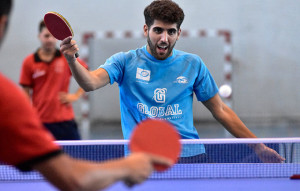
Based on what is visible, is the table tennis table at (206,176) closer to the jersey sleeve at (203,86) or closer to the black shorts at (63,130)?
the jersey sleeve at (203,86)

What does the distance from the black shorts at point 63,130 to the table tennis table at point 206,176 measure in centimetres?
188

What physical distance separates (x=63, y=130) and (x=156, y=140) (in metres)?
3.28

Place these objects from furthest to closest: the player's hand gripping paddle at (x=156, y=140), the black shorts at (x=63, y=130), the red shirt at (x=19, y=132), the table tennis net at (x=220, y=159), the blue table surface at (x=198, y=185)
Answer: the black shorts at (x=63, y=130), the table tennis net at (x=220, y=159), the blue table surface at (x=198, y=185), the player's hand gripping paddle at (x=156, y=140), the red shirt at (x=19, y=132)

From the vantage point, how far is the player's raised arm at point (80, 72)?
2.52 metres

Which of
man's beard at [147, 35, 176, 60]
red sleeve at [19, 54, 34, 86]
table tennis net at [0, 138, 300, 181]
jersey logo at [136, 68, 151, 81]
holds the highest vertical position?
man's beard at [147, 35, 176, 60]

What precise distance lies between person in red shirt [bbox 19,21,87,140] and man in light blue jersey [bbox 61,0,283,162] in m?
1.85

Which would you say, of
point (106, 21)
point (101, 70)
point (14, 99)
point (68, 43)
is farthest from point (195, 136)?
point (106, 21)

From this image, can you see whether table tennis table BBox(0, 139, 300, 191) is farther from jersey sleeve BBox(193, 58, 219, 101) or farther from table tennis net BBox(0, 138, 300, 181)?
jersey sleeve BBox(193, 58, 219, 101)

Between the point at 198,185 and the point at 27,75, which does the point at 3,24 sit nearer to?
the point at 198,185

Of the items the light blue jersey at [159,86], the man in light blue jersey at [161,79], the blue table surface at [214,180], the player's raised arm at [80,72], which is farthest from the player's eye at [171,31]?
the blue table surface at [214,180]

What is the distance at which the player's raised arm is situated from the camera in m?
2.52

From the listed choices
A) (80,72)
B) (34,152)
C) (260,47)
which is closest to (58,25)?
(80,72)

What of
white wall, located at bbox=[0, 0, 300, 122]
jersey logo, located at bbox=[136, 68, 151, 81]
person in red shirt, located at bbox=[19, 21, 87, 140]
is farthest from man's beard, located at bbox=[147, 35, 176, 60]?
white wall, located at bbox=[0, 0, 300, 122]

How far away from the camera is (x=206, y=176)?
8.75 feet
